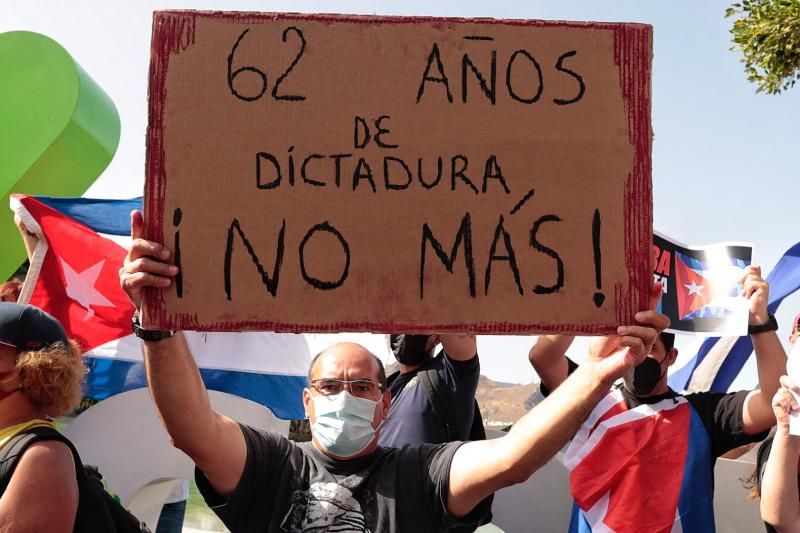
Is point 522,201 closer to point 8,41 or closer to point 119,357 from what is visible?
point 119,357

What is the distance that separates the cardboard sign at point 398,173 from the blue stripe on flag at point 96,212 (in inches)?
139

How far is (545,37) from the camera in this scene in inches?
71.5

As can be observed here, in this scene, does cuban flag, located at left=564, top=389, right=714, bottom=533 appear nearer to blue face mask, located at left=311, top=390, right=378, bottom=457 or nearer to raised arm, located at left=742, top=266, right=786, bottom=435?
raised arm, located at left=742, top=266, right=786, bottom=435

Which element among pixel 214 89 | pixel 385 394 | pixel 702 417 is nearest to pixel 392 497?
pixel 385 394

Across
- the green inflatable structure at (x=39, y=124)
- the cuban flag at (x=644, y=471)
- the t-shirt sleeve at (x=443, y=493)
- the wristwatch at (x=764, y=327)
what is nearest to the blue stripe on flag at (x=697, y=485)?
the cuban flag at (x=644, y=471)

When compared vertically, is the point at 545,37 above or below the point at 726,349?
above

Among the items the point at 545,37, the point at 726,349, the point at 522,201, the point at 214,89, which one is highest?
the point at 545,37

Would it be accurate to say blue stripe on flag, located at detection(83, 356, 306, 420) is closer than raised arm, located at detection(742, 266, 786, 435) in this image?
No

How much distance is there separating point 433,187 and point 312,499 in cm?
89

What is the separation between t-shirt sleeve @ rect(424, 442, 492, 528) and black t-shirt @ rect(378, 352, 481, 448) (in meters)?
0.76

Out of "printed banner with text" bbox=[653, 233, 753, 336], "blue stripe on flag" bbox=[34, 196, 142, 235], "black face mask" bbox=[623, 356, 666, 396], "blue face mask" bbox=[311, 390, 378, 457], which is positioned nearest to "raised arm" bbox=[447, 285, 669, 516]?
"blue face mask" bbox=[311, 390, 378, 457]

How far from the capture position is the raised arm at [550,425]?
1.69 metres

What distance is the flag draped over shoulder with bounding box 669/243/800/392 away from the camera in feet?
16.5

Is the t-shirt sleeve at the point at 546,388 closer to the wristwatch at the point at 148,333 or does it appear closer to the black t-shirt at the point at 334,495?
the black t-shirt at the point at 334,495
